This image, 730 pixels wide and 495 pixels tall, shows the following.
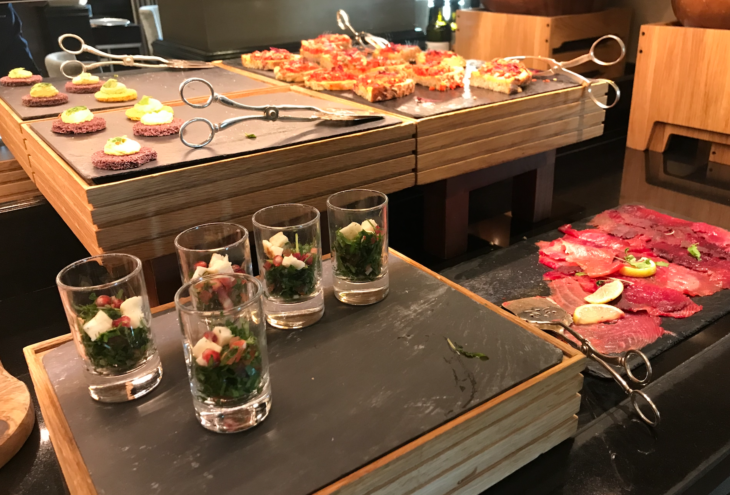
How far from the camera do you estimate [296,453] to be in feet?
2.26

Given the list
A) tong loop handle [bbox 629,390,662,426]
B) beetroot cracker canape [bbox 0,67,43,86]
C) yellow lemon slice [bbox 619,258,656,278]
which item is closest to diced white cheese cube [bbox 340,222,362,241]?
tong loop handle [bbox 629,390,662,426]

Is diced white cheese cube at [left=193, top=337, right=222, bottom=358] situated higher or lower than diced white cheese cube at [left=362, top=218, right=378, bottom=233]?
lower

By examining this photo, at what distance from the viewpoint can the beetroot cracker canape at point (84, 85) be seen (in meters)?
1.87

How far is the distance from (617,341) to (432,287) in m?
0.51

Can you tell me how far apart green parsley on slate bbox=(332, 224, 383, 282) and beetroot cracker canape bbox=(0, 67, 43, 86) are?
5.03ft

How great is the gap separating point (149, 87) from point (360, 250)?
1296 millimetres

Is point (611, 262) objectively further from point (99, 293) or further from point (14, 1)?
point (14, 1)

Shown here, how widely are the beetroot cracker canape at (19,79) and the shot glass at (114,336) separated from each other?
4.81 feet

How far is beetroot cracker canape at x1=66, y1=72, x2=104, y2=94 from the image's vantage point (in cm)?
187

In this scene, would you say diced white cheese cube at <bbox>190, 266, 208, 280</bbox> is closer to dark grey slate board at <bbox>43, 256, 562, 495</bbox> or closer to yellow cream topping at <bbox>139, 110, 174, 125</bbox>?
dark grey slate board at <bbox>43, 256, 562, 495</bbox>

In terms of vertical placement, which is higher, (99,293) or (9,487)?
(99,293)

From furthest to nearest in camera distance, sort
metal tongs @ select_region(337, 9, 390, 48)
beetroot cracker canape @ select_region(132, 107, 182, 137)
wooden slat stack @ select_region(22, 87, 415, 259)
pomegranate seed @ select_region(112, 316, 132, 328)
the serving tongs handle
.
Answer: metal tongs @ select_region(337, 9, 390, 48) < beetroot cracker canape @ select_region(132, 107, 182, 137) < wooden slat stack @ select_region(22, 87, 415, 259) < the serving tongs handle < pomegranate seed @ select_region(112, 316, 132, 328)

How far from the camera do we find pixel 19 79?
197 cm

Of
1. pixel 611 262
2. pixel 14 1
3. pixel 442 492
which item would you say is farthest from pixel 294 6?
pixel 442 492
